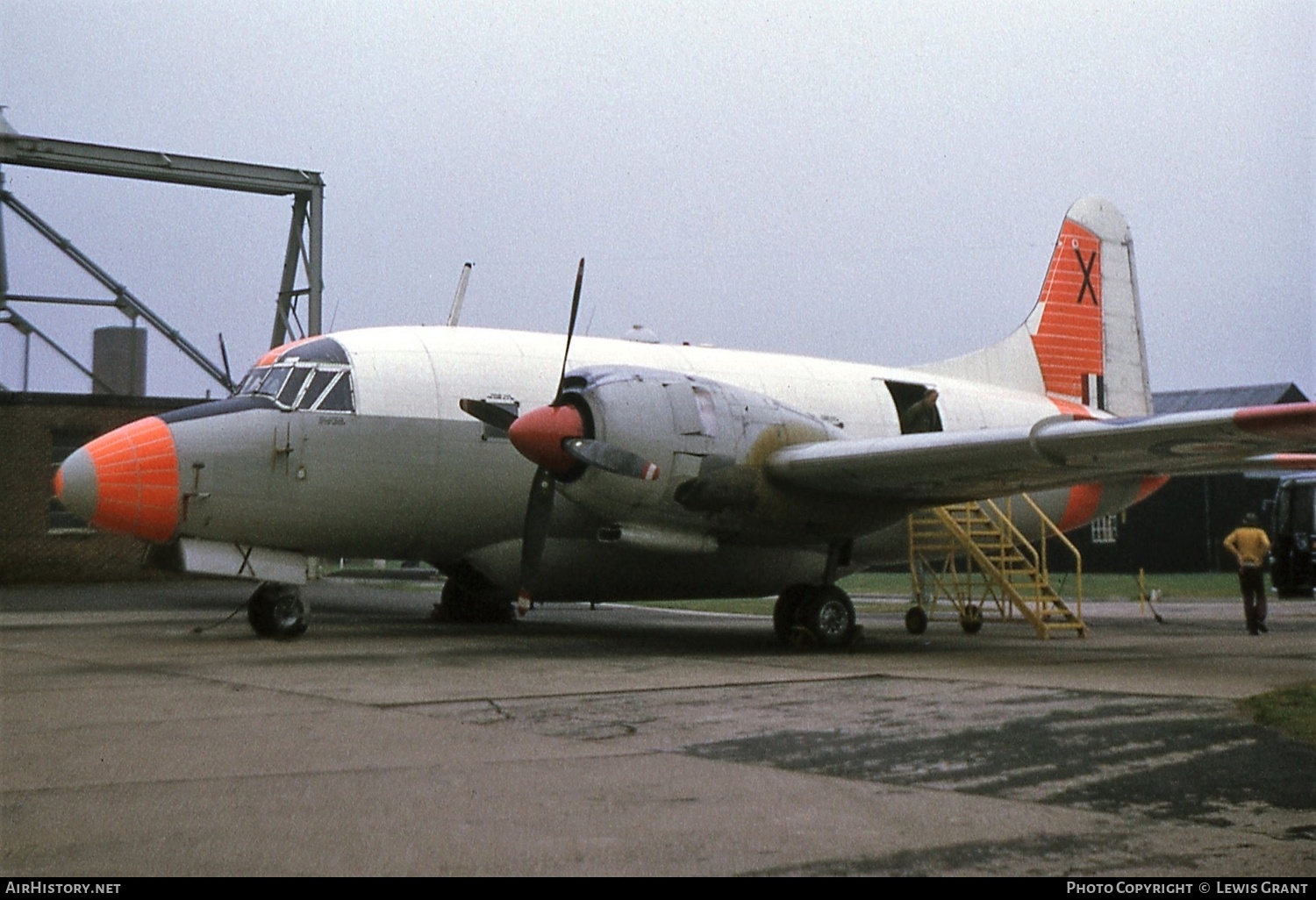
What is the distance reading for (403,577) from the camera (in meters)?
37.3

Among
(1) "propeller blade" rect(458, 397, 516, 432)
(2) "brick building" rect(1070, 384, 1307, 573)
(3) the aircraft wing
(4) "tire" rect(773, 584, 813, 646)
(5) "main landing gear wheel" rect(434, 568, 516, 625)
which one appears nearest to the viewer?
(3) the aircraft wing

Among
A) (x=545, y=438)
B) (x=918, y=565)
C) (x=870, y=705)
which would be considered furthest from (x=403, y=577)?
(x=870, y=705)

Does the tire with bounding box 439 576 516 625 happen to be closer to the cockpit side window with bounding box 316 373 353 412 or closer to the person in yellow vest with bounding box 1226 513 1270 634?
the cockpit side window with bounding box 316 373 353 412

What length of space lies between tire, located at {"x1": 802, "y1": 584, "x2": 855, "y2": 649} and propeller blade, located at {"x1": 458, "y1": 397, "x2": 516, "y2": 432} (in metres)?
3.90

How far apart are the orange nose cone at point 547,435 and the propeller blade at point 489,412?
1051mm

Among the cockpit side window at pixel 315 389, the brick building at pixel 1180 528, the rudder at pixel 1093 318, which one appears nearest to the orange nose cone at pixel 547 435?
the cockpit side window at pixel 315 389

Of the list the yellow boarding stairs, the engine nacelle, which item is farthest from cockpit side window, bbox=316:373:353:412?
the yellow boarding stairs

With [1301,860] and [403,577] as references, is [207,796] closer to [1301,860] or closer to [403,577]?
[1301,860]

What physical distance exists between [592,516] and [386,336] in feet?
10.5

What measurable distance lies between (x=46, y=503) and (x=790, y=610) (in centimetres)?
2088

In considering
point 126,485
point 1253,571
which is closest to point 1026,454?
point 1253,571

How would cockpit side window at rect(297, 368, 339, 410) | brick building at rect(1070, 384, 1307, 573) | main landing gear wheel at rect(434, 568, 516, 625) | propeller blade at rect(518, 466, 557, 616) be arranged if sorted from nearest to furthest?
propeller blade at rect(518, 466, 557, 616)
cockpit side window at rect(297, 368, 339, 410)
main landing gear wheel at rect(434, 568, 516, 625)
brick building at rect(1070, 384, 1307, 573)

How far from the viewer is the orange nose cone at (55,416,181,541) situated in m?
13.1

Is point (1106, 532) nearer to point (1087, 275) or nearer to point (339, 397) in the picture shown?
point (1087, 275)
